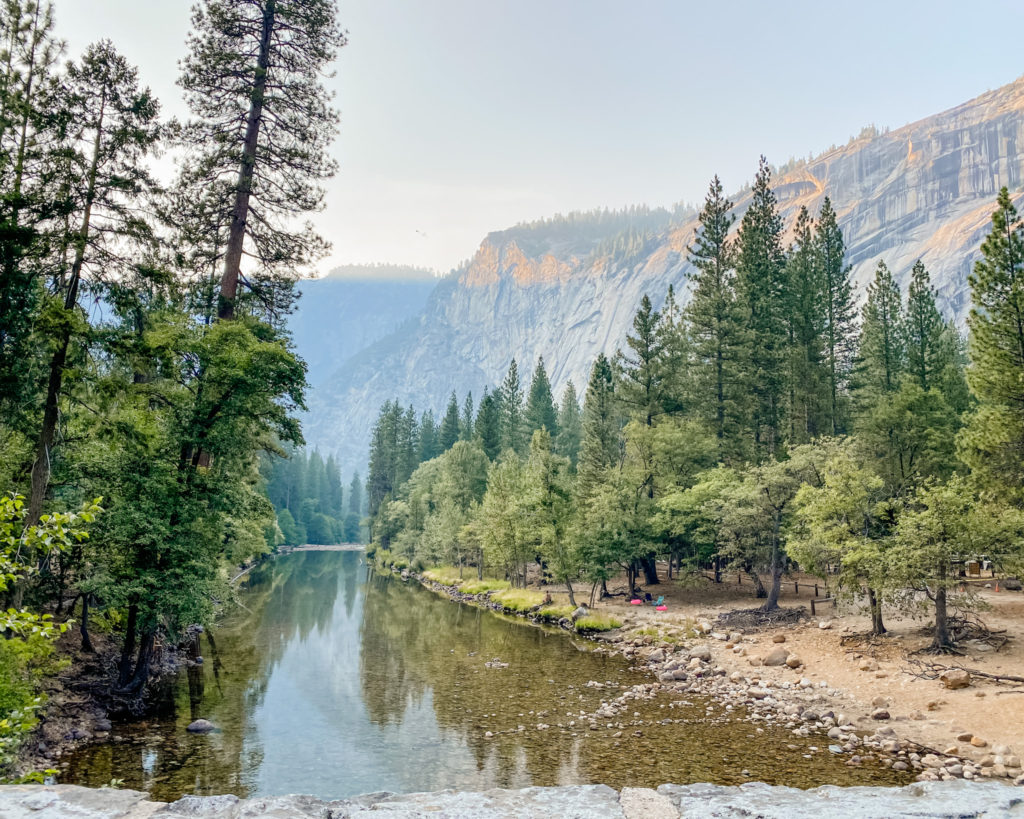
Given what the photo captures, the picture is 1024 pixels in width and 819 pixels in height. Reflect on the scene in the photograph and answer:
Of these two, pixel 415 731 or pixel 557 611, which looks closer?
pixel 415 731

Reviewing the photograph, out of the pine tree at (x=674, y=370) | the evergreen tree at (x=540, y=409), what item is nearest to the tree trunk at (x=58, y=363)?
the pine tree at (x=674, y=370)

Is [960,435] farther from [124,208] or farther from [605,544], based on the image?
[124,208]

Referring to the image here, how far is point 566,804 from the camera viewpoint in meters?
5.50

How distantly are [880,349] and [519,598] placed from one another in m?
31.9

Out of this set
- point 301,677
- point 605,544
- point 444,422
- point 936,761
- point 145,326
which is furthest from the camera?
point 444,422

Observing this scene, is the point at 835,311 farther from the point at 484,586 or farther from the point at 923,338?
the point at 484,586

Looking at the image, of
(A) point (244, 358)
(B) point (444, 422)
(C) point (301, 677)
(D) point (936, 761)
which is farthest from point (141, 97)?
(B) point (444, 422)

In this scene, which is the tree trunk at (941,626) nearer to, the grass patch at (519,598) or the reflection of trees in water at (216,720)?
the reflection of trees in water at (216,720)

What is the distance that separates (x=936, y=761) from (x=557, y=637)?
19.8 metres

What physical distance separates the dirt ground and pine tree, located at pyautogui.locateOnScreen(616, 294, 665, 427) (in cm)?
1703

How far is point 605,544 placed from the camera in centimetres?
3609

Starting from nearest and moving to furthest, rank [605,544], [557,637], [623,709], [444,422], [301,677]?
1. [623,709]
2. [301,677]
3. [557,637]
4. [605,544]
5. [444,422]

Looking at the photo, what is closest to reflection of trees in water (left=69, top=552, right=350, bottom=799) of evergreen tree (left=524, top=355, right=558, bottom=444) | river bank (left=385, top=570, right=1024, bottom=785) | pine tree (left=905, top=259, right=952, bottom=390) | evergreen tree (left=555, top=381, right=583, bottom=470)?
river bank (left=385, top=570, right=1024, bottom=785)

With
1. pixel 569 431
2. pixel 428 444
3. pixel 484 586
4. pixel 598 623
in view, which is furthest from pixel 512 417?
pixel 598 623
